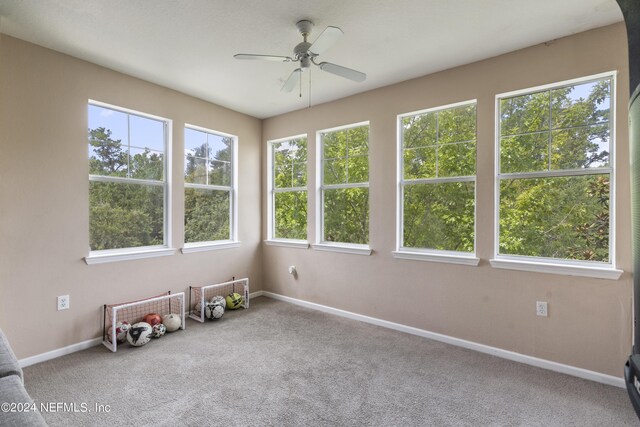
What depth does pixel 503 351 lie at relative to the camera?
109 inches

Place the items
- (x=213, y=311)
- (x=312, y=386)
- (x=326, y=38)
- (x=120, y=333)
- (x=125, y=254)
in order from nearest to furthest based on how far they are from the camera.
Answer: (x=326, y=38) → (x=312, y=386) → (x=120, y=333) → (x=125, y=254) → (x=213, y=311)

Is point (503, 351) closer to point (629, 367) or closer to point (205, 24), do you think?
point (629, 367)

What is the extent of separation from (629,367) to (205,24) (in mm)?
3078

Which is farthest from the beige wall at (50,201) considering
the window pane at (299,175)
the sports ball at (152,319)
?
the window pane at (299,175)

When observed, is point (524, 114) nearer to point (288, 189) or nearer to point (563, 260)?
point (563, 260)

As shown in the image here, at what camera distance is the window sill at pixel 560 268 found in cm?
232

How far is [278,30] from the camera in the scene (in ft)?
8.05

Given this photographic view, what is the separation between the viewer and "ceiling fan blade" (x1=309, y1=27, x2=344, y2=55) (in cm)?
193

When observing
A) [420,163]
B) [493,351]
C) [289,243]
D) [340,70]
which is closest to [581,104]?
[420,163]

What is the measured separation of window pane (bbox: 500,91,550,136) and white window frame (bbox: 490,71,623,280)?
0.04m

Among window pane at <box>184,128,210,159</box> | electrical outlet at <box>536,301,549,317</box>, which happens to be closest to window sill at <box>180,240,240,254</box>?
window pane at <box>184,128,210,159</box>

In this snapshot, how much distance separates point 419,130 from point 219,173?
2.65 meters

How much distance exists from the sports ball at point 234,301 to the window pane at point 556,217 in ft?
10.2

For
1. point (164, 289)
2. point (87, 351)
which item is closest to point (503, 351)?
point (164, 289)
